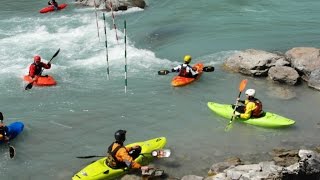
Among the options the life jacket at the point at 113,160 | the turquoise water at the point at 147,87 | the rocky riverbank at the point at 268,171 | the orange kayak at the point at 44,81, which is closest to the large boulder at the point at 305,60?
the turquoise water at the point at 147,87

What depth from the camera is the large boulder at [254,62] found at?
57.8 feet

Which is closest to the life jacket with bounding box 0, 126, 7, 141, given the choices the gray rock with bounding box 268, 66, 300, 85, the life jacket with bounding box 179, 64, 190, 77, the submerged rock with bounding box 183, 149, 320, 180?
the submerged rock with bounding box 183, 149, 320, 180

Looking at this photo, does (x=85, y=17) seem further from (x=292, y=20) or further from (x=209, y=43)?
(x=292, y=20)

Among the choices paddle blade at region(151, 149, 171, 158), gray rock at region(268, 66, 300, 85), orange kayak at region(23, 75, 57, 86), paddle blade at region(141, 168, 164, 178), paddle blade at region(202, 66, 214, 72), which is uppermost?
paddle blade at region(202, 66, 214, 72)

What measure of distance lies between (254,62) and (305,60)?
75.8 inches

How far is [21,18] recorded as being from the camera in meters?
26.4

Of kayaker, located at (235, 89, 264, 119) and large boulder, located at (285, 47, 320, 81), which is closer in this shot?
kayaker, located at (235, 89, 264, 119)

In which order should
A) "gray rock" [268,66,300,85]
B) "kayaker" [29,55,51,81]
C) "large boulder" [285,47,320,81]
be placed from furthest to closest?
"kayaker" [29,55,51,81] < "large boulder" [285,47,320,81] < "gray rock" [268,66,300,85]

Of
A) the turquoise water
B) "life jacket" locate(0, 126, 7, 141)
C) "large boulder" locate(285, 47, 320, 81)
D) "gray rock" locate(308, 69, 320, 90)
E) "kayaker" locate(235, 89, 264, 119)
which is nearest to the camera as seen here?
"life jacket" locate(0, 126, 7, 141)

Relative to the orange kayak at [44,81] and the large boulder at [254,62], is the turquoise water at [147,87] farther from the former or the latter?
the large boulder at [254,62]

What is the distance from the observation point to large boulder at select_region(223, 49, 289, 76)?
17.6 meters

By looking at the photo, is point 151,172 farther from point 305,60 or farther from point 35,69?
point 305,60

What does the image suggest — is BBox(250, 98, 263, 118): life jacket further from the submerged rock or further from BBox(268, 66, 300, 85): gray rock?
BBox(268, 66, 300, 85): gray rock

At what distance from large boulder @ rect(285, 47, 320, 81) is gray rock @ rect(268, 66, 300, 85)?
494 mm
